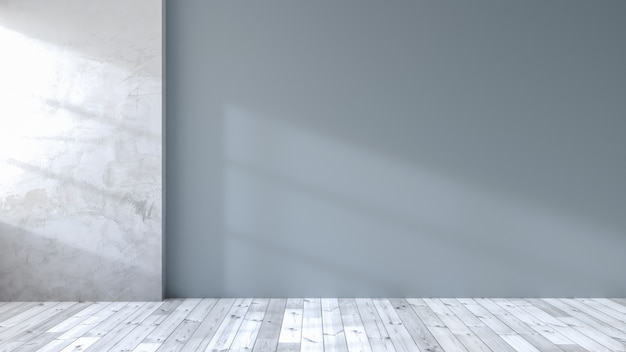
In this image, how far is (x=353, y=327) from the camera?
3.00 m

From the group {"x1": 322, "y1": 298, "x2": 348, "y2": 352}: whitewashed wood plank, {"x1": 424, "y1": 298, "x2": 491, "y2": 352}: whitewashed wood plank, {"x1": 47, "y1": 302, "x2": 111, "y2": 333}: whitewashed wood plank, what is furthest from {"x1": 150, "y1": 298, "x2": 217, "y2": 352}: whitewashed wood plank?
{"x1": 424, "y1": 298, "x2": 491, "y2": 352}: whitewashed wood plank

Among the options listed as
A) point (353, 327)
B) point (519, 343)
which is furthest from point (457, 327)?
point (353, 327)

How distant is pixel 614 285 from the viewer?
3666mm

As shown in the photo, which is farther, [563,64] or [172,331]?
[563,64]

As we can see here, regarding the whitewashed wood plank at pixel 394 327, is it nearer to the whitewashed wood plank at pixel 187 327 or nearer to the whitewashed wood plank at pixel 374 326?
the whitewashed wood plank at pixel 374 326

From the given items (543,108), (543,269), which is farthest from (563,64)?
(543,269)

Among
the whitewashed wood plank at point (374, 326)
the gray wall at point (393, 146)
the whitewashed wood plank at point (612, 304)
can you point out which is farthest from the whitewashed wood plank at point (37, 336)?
the whitewashed wood plank at point (612, 304)

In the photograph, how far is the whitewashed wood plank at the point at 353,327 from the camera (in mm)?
2689

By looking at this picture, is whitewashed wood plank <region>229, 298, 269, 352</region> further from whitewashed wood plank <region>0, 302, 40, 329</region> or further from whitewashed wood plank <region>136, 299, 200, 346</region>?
whitewashed wood plank <region>0, 302, 40, 329</region>

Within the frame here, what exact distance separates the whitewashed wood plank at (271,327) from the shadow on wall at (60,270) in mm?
681

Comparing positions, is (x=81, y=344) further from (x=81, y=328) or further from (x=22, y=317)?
(x=22, y=317)

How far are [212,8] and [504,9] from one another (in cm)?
164

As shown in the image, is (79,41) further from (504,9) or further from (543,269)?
(543,269)

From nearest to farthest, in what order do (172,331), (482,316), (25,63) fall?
(172,331)
(482,316)
(25,63)
